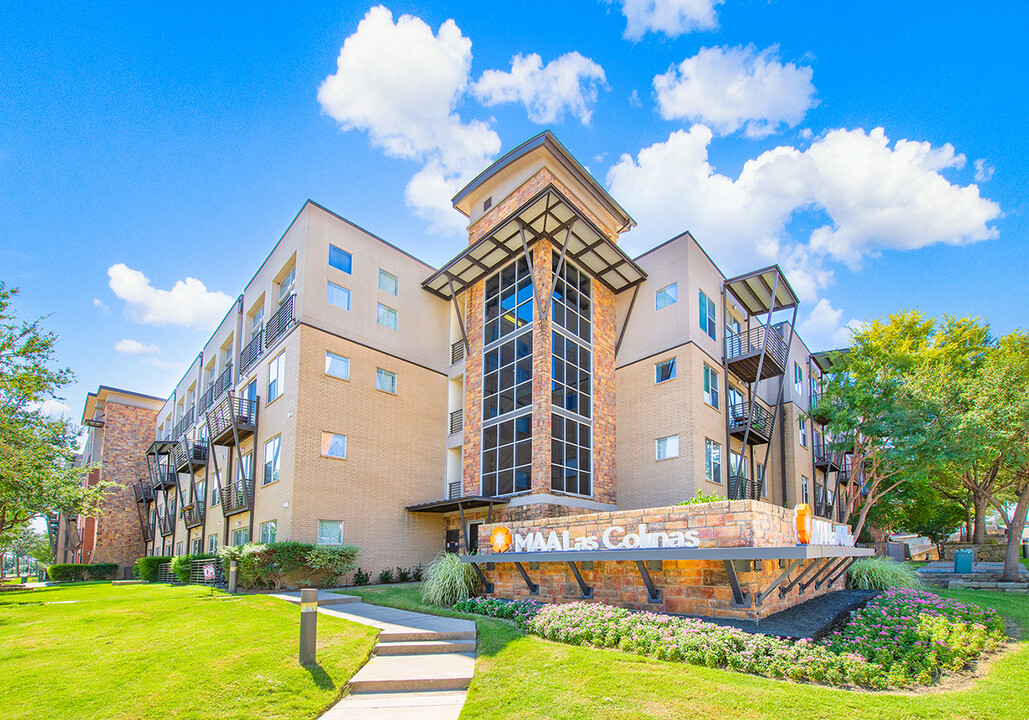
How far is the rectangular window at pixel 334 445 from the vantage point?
20.6m

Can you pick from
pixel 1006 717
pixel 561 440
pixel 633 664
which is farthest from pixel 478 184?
pixel 1006 717

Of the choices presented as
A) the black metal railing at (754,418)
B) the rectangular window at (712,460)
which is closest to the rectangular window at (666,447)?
the rectangular window at (712,460)

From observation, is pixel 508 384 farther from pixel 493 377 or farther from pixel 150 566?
pixel 150 566

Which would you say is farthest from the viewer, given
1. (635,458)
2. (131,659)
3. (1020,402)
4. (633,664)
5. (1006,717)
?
(635,458)

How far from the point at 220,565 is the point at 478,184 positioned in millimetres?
16790

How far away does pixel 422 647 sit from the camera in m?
8.89

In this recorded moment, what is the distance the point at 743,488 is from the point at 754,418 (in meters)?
2.65

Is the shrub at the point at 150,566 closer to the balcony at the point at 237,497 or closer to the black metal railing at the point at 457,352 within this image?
the balcony at the point at 237,497

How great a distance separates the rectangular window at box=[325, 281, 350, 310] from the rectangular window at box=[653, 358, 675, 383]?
37.2 ft

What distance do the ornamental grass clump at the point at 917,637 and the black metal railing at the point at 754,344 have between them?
13498 mm

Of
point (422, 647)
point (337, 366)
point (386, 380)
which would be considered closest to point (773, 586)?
point (422, 647)

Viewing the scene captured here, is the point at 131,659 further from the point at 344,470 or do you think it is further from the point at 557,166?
the point at 557,166

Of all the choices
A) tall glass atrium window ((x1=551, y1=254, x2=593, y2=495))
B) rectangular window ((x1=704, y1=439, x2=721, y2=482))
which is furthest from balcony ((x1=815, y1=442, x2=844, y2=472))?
tall glass atrium window ((x1=551, y1=254, x2=593, y2=495))

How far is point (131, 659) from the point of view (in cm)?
807
